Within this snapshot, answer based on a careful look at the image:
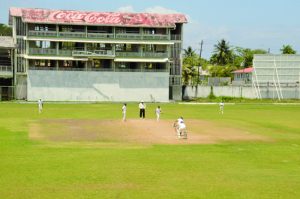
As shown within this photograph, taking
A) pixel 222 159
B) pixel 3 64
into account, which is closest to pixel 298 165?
pixel 222 159

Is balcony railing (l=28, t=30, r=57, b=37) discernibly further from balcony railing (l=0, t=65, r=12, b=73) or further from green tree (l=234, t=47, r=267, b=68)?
green tree (l=234, t=47, r=267, b=68)

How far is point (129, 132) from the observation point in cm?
3509

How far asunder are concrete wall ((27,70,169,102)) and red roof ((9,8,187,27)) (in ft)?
26.0

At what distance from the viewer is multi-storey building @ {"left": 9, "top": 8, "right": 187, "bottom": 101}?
261ft

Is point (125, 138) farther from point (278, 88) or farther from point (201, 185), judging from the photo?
point (278, 88)

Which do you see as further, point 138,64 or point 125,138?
point 138,64

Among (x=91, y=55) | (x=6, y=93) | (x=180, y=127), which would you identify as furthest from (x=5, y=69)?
(x=180, y=127)

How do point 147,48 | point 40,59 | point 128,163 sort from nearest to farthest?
point 128,163, point 40,59, point 147,48

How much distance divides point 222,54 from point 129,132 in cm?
9814

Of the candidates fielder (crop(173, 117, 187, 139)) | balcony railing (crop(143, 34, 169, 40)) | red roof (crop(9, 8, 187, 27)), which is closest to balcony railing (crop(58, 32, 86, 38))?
red roof (crop(9, 8, 187, 27))

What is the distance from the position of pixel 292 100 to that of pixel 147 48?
26310 mm

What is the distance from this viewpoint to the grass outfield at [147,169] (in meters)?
16.8

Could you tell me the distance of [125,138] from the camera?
31688 millimetres

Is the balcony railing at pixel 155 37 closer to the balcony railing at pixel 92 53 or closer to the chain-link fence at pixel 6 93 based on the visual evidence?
the balcony railing at pixel 92 53
